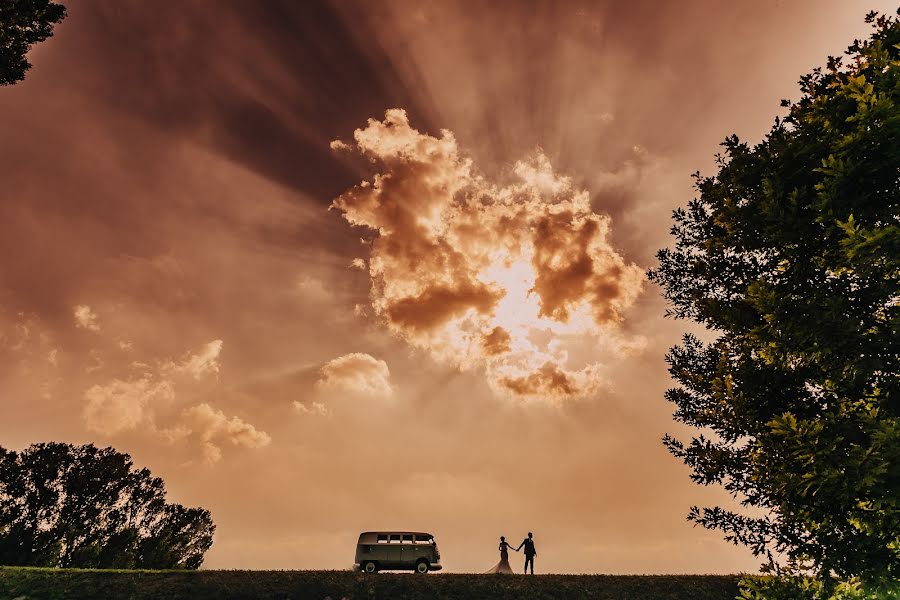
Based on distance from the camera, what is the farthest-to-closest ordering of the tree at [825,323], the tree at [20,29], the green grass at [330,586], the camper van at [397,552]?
1. the camper van at [397,552]
2. the green grass at [330,586]
3. the tree at [20,29]
4. the tree at [825,323]

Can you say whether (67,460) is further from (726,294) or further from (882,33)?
(882,33)

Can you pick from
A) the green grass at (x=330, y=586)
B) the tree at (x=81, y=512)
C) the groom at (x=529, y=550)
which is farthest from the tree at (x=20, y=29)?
the tree at (x=81, y=512)

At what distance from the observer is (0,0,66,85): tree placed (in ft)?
42.2

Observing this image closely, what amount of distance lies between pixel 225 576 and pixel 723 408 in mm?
24734

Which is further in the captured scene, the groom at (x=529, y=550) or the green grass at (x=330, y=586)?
the groom at (x=529, y=550)

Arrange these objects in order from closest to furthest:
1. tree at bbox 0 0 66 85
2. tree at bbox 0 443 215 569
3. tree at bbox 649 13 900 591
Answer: tree at bbox 649 13 900 591, tree at bbox 0 0 66 85, tree at bbox 0 443 215 569

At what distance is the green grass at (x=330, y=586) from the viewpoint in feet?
76.5

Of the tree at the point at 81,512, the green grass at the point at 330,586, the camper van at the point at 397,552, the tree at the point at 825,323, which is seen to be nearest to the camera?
the tree at the point at 825,323

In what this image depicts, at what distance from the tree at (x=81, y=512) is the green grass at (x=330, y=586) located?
24980 millimetres

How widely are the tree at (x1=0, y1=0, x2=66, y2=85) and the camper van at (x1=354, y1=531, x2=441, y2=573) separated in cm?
2536

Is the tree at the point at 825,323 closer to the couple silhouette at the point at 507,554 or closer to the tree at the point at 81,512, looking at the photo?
the couple silhouette at the point at 507,554

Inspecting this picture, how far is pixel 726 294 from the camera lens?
1352 cm

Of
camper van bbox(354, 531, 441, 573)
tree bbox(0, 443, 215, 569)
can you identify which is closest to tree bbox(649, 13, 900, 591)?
camper van bbox(354, 531, 441, 573)

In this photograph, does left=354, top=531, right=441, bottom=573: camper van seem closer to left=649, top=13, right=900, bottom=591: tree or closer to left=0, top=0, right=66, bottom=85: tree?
left=649, top=13, right=900, bottom=591: tree
